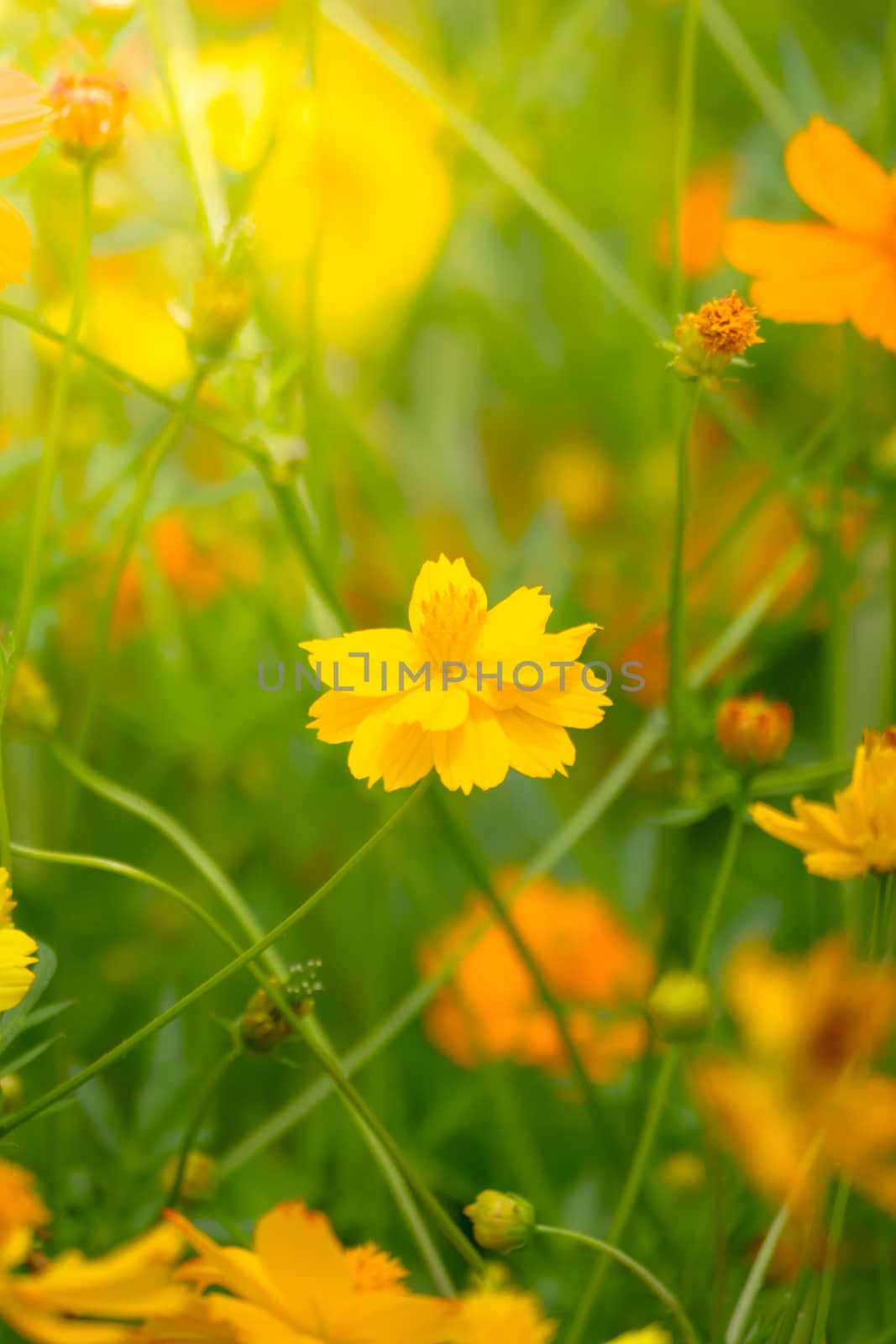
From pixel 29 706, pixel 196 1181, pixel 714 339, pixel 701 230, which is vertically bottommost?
pixel 196 1181

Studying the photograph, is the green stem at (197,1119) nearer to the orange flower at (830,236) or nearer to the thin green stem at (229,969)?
the thin green stem at (229,969)

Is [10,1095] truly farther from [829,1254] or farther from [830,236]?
[830,236]

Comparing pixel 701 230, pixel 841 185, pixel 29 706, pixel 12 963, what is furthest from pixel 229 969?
pixel 701 230

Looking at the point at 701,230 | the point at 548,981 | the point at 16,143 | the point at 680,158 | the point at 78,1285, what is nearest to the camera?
the point at 78,1285

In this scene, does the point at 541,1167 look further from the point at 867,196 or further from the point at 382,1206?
the point at 867,196

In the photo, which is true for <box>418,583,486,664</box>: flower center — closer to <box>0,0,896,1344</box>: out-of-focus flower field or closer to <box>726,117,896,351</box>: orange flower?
<box>0,0,896,1344</box>: out-of-focus flower field
